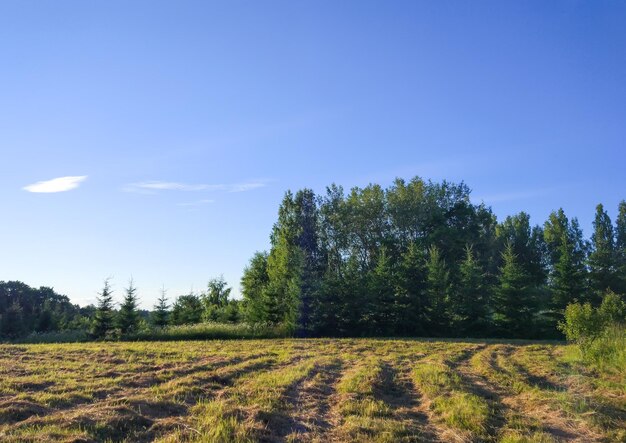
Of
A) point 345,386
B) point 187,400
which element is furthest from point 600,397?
point 187,400

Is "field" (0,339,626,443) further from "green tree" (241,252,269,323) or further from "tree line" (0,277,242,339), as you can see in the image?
"green tree" (241,252,269,323)

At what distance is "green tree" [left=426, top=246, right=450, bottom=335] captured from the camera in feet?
111

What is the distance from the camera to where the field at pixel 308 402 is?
22.1 ft

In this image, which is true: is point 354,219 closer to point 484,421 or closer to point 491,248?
point 491,248

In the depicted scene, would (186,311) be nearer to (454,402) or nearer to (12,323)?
(12,323)

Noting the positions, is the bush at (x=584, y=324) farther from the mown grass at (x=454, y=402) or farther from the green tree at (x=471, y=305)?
the green tree at (x=471, y=305)

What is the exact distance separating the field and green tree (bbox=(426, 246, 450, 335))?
62.7ft

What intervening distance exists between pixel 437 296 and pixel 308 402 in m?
27.3

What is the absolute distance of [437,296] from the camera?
34594 mm

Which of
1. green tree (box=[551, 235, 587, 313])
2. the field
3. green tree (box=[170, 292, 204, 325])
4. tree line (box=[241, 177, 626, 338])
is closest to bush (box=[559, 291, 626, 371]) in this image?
the field

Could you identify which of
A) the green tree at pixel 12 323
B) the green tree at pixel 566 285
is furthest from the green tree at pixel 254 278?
the green tree at pixel 566 285

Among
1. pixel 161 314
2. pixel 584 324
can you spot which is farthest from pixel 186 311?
pixel 584 324

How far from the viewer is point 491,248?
52.7 meters

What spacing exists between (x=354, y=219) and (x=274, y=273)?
15643 mm
